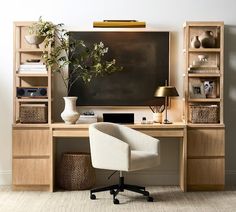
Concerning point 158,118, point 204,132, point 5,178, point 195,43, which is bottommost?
point 5,178

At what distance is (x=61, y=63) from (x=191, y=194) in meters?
2.22

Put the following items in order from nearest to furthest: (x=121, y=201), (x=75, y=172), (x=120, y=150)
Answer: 1. (x=120, y=150)
2. (x=121, y=201)
3. (x=75, y=172)

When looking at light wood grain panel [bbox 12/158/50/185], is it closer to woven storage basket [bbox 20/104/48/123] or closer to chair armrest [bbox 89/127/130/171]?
woven storage basket [bbox 20/104/48/123]

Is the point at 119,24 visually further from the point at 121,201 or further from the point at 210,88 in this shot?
the point at 121,201

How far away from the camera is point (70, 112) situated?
6.08 meters

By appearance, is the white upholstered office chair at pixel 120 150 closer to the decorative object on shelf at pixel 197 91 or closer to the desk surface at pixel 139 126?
the desk surface at pixel 139 126

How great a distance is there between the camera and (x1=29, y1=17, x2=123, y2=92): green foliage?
601 centimetres

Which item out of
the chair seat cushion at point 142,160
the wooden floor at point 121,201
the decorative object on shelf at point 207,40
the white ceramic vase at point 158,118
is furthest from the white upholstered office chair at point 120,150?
the decorative object on shelf at point 207,40

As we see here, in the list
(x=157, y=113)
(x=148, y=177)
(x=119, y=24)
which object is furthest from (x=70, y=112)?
(x=148, y=177)

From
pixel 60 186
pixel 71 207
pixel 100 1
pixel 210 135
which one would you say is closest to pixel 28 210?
pixel 71 207

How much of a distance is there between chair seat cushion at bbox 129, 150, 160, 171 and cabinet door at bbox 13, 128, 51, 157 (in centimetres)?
105

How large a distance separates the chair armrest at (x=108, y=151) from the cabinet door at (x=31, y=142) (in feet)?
2.23

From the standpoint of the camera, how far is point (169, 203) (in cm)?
556

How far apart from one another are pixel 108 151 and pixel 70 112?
31.9 inches
